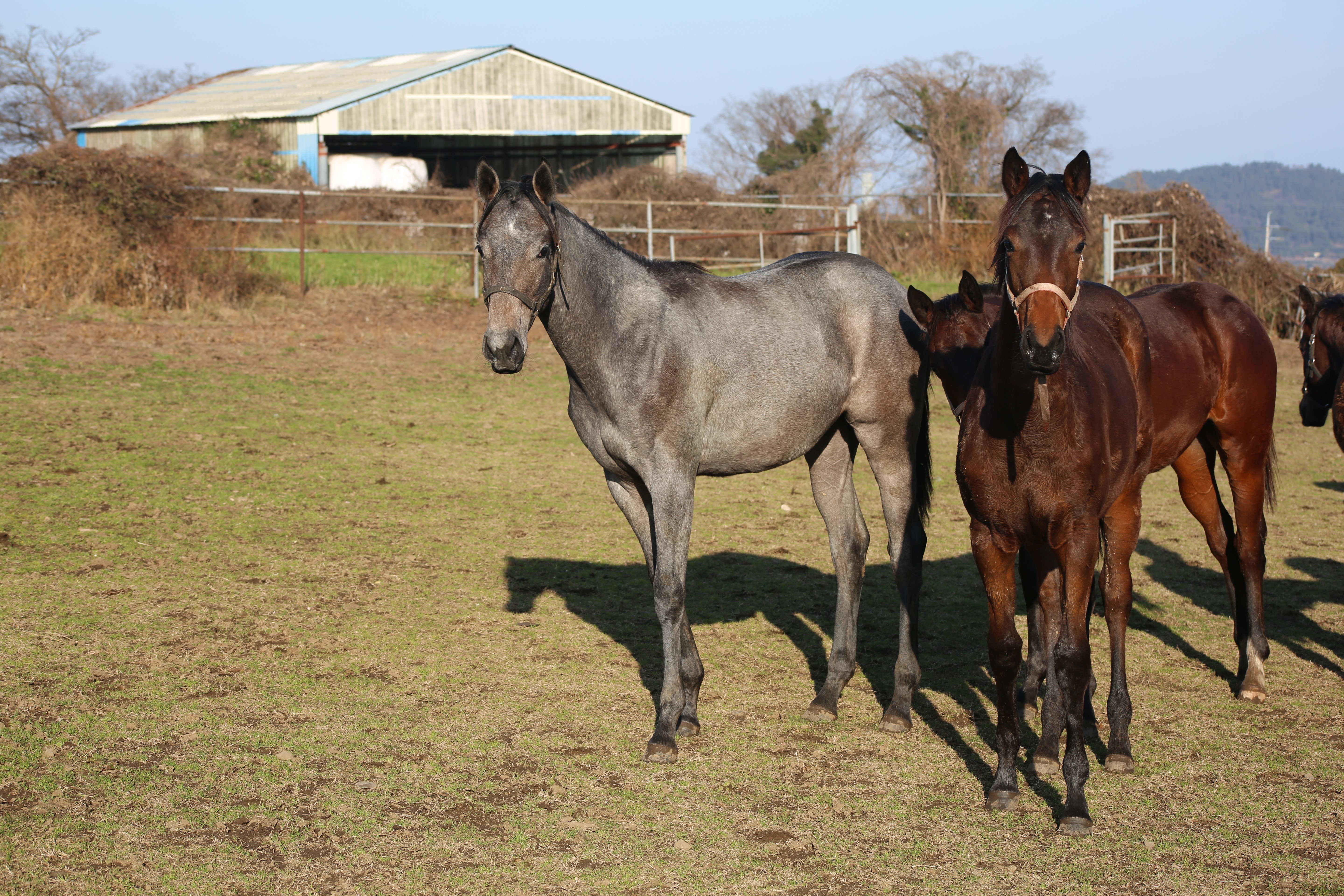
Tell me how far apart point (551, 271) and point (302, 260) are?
562 inches

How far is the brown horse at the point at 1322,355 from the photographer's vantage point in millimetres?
5371

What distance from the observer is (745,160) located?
44.9m

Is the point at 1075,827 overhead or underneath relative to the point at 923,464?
underneath

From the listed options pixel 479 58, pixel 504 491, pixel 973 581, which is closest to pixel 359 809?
pixel 973 581

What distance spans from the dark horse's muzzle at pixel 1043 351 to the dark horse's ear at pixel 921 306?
4.93 ft

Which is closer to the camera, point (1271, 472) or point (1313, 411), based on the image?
point (1313, 411)

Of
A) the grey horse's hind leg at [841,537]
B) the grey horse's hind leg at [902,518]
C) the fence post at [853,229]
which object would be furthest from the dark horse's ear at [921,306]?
the fence post at [853,229]

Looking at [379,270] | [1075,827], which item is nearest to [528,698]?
[1075,827]

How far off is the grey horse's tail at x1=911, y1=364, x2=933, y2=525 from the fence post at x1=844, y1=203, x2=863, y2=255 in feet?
53.5

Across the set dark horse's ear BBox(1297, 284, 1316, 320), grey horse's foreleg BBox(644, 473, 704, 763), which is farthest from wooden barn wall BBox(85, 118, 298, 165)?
dark horse's ear BBox(1297, 284, 1316, 320)

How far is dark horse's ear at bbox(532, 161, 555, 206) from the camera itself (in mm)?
4098

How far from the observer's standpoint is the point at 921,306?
472 cm

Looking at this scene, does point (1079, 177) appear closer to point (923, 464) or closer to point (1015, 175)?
point (1015, 175)

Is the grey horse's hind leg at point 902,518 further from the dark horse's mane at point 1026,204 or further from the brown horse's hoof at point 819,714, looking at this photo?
the dark horse's mane at point 1026,204
